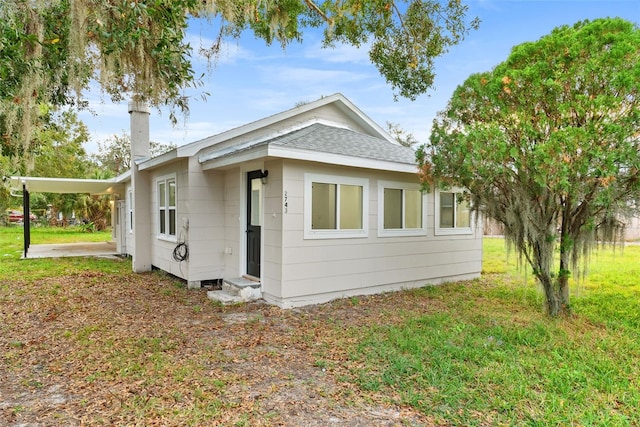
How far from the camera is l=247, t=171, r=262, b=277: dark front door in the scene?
679 centimetres

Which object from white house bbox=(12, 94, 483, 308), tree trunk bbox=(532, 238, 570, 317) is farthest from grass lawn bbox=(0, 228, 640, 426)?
white house bbox=(12, 94, 483, 308)

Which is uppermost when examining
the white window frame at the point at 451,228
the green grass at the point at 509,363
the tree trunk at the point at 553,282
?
the white window frame at the point at 451,228

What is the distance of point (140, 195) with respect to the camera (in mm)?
9453

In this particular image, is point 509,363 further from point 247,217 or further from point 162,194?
point 162,194

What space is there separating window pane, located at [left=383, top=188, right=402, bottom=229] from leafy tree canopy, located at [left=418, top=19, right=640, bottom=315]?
63.2 inches

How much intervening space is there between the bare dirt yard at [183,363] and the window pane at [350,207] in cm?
133

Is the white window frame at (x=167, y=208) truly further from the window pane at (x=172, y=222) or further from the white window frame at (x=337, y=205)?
the white window frame at (x=337, y=205)

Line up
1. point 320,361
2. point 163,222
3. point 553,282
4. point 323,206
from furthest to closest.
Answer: point 163,222
point 323,206
point 553,282
point 320,361

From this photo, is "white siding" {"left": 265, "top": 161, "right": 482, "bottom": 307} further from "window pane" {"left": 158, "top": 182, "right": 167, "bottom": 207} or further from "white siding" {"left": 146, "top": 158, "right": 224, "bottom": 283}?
"window pane" {"left": 158, "top": 182, "right": 167, "bottom": 207}

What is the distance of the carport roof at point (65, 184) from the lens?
1133 centimetres

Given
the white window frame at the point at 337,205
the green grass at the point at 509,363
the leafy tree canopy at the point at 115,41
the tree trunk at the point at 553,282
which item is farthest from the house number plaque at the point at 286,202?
the tree trunk at the point at 553,282

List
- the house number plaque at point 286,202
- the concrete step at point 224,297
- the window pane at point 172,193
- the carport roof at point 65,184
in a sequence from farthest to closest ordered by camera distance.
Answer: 1. the carport roof at point 65,184
2. the window pane at point 172,193
3. the concrete step at point 224,297
4. the house number plaque at point 286,202

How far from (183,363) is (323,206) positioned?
3.35 meters

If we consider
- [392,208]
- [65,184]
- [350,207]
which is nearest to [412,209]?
[392,208]
